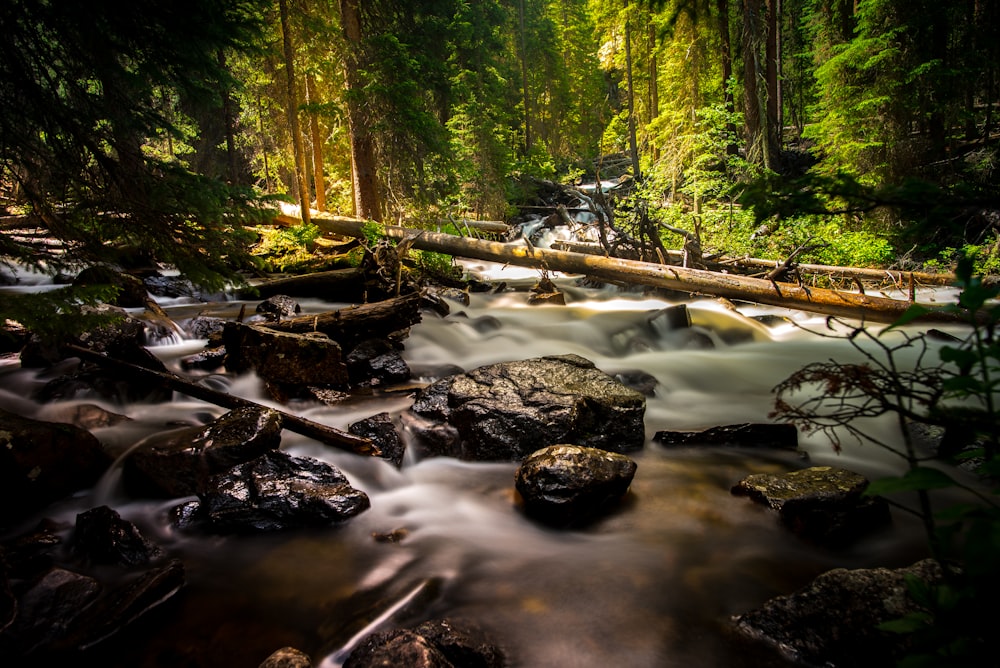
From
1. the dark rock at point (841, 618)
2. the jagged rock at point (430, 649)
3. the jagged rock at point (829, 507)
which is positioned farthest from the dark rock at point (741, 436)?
the jagged rock at point (430, 649)

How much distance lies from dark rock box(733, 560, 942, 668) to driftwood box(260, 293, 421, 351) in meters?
6.27

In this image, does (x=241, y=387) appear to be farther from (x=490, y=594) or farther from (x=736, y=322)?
(x=736, y=322)

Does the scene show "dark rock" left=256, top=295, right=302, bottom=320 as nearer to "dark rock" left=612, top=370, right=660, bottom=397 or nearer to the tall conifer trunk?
the tall conifer trunk

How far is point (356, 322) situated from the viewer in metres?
7.78

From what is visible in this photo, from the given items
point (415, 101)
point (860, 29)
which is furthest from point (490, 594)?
point (860, 29)

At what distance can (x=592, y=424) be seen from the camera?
5.64 metres

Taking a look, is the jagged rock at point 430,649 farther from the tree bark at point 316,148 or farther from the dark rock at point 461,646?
the tree bark at point 316,148

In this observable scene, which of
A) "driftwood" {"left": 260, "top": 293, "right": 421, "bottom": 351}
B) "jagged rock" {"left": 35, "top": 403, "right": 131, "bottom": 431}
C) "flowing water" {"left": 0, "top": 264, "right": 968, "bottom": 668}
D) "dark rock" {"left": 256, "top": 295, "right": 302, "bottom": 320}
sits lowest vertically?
"flowing water" {"left": 0, "top": 264, "right": 968, "bottom": 668}

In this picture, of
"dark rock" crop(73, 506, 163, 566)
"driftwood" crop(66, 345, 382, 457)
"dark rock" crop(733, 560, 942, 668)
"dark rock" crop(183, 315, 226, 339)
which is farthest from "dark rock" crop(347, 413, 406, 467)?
"dark rock" crop(183, 315, 226, 339)

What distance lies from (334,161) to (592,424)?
A: 20880 mm

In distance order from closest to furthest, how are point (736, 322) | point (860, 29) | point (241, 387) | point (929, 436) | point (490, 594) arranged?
point (490, 594), point (929, 436), point (241, 387), point (736, 322), point (860, 29)

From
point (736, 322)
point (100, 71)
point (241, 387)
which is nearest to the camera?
point (100, 71)

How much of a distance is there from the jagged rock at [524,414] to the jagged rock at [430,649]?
2384mm

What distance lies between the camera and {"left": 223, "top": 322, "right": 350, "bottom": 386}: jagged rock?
670 centimetres
